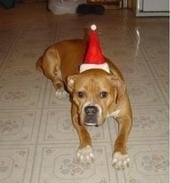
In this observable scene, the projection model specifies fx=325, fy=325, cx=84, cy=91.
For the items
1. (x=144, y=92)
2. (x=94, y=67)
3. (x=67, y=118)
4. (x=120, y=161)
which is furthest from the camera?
(x=144, y=92)

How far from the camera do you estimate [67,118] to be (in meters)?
2.14

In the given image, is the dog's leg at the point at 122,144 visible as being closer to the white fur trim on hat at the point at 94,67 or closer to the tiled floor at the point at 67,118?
the tiled floor at the point at 67,118

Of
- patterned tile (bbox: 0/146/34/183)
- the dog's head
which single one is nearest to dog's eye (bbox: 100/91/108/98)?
the dog's head

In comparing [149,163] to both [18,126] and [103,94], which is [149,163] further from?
[18,126]

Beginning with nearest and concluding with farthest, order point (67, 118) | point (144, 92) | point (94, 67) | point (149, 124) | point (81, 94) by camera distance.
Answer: point (81, 94) < point (94, 67) < point (149, 124) < point (67, 118) < point (144, 92)

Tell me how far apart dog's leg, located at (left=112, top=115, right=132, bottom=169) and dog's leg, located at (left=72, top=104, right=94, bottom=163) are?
13 centimetres

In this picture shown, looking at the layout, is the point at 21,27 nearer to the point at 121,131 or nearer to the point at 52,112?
the point at 52,112

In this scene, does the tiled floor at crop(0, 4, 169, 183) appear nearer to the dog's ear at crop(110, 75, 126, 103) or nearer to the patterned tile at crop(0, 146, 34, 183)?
the patterned tile at crop(0, 146, 34, 183)

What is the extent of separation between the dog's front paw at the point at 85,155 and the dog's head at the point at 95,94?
138mm

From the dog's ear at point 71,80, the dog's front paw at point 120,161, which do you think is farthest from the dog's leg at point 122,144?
the dog's ear at point 71,80

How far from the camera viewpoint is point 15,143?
6.23 ft

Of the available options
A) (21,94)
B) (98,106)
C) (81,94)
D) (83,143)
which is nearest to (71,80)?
(81,94)

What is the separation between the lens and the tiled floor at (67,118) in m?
1.64

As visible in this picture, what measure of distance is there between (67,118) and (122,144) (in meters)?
0.52
